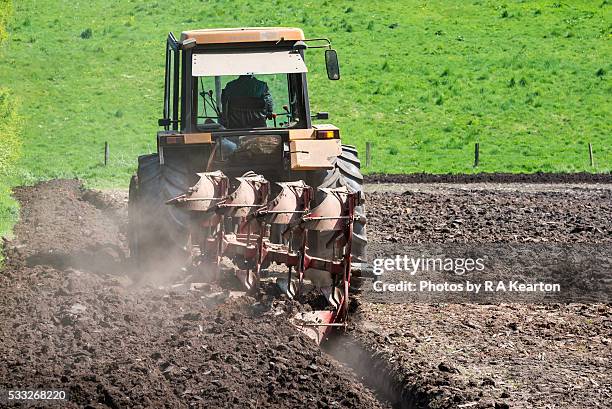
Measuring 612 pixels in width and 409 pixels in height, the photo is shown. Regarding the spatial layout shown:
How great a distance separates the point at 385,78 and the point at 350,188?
29.2 m

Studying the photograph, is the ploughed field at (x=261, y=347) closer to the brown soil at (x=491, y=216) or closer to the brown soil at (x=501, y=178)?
the brown soil at (x=491, y=216)

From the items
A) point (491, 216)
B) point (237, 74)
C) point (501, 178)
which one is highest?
point (237, 74)

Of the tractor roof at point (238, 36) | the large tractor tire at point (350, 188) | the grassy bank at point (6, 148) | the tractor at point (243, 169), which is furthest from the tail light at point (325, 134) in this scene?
the grassy bank at point (6, 148)

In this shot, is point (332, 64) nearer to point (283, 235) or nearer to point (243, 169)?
point (243, 169)

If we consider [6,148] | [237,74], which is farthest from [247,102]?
[6,148]

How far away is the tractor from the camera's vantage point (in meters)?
10.2

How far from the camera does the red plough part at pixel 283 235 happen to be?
9766 millimetres

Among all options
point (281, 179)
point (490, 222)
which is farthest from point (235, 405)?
point (490, 222)

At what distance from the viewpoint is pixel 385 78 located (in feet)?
131

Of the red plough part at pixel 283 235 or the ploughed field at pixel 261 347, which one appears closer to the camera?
the ploughed field at pixel 261 347

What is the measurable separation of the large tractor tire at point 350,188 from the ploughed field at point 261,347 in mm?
517

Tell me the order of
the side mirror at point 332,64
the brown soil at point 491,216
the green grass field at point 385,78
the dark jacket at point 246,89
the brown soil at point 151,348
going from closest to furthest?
the brown soil at point 151,348 → the side mirror at point 332,64 → the dark jacket at point 246,89 → the brown soil at point 491,216 → the green grass field at point 385,78

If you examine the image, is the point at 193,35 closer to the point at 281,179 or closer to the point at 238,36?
the point at 238,36

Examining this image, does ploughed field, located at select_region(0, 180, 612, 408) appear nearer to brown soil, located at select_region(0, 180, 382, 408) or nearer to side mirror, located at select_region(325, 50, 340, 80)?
brown soil, located at select_region(0, 180, 382, 408)
